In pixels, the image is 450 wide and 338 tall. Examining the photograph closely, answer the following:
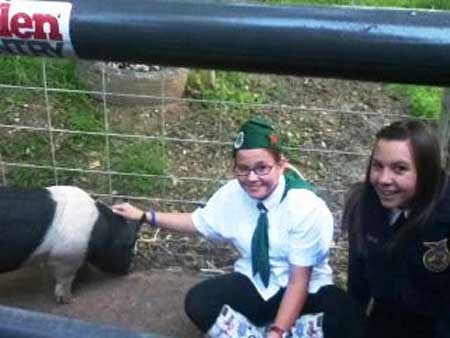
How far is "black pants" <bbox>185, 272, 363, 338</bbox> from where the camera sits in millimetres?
2525

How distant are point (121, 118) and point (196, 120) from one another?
34 centimetres

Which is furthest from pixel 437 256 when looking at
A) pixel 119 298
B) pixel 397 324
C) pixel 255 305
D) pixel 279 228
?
pixel 119 298

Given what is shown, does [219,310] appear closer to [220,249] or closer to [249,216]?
[249,216]

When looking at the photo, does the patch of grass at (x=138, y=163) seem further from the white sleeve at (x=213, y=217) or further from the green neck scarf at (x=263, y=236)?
the green neck scarf at (x=263, y=236)

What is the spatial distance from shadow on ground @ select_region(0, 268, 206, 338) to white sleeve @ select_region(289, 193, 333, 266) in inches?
21.7

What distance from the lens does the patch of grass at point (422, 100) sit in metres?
3.99

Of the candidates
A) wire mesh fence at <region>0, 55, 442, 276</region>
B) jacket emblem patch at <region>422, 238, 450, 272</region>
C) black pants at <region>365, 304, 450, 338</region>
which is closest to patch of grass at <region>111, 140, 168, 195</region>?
wire mesh fence at <region>0, 55, 442, 276</region>

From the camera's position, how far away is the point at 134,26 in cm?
93

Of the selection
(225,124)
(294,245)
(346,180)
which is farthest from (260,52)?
(225,124)

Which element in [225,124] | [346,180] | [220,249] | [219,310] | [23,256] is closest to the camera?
[219,310]

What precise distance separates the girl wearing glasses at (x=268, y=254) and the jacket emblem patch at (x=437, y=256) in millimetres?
395

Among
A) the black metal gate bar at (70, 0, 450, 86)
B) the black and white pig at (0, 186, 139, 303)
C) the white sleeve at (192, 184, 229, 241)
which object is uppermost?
the black metal gate bar at (70, 0, 450, 86)

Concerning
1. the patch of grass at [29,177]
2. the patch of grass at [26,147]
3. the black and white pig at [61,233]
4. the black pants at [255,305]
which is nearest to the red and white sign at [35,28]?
the black pants at [255,305]

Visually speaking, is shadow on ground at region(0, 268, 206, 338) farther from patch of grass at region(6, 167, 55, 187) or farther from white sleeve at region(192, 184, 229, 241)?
patch of grass at region(6, 167, 55, 187)
